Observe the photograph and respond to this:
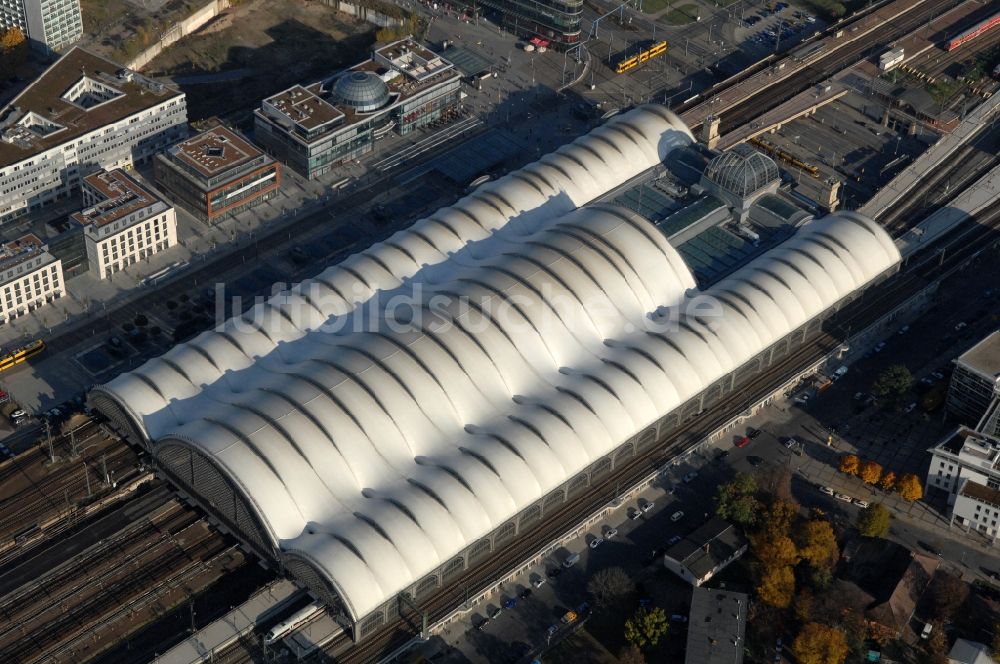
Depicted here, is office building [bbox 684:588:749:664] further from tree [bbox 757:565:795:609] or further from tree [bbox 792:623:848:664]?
tree [bbox 792:623:848:664]

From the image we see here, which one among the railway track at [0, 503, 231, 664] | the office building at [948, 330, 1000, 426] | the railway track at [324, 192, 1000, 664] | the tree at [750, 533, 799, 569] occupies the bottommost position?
the railway track at [0, 503, 231, 664]

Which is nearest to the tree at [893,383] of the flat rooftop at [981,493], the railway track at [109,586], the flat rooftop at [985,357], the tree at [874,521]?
the flat rooftop at [985,357]

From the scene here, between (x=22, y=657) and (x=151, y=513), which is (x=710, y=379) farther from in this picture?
(x=22, y=657)

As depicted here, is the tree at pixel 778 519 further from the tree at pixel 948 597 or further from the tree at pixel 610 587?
the tree at pixel 948 597

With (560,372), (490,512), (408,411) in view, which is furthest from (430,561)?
(560,372)

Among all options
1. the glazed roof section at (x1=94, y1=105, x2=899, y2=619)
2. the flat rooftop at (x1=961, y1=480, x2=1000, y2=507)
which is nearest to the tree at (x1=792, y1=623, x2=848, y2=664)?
the flat rooftop at (x1=961, y1=480, x2=1000, y2=507)
